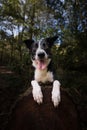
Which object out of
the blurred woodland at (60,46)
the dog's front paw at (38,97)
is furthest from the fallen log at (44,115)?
the blurred woodland at (60,46)

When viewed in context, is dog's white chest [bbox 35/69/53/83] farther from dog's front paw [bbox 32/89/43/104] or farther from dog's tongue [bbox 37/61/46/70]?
dog's front paw [bbox 32/89/43/104]

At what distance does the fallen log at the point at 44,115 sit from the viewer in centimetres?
377

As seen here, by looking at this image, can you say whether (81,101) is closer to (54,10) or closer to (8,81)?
(8,81)

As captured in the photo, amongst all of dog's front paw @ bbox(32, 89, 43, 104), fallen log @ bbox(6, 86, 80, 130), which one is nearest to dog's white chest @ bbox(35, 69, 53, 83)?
fallen log @ bbox(6, 86, 80, 130)

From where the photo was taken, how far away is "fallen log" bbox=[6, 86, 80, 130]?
12.4ft

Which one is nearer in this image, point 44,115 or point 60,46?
point 44,115

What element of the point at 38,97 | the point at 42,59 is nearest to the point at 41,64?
the point at 42,59

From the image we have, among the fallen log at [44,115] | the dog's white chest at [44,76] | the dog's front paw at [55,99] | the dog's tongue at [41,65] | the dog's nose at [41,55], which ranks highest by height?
the dog's nose at [41,55]

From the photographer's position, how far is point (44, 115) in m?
3.80

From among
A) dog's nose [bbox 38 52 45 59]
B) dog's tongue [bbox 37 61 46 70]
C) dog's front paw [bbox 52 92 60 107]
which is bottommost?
dog's front paw [bbox 52 92 60 107]

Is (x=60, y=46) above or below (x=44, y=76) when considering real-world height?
above

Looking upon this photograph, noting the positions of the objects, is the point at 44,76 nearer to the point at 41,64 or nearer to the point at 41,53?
the point at 41,64

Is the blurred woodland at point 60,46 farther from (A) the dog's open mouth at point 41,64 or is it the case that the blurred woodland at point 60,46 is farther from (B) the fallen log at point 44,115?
(B) the fallen log at point 44,115

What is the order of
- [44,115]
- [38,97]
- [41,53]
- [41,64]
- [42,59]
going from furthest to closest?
[41,64], [42,59], [41,53], [38,97], [44,115]
